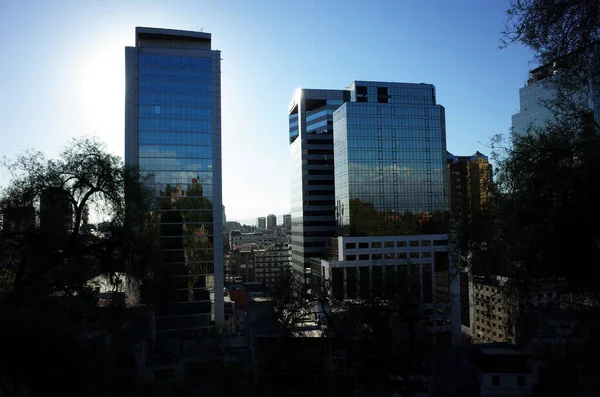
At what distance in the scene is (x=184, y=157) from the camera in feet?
149

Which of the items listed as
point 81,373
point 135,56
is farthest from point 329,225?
point 81,373

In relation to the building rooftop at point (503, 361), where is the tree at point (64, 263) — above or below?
above

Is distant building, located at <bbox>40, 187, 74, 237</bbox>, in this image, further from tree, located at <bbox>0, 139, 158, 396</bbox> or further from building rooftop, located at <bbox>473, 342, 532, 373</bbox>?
building rooftop, located at <bbox>473, 342, 532, 373</bbox>

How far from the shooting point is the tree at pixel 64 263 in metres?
8.75

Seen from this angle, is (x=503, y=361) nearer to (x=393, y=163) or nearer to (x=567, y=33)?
(x=567, y=33)

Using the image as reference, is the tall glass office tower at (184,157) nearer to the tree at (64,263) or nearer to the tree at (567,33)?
the tree at (64,263)

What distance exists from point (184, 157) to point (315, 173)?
32.2 metres

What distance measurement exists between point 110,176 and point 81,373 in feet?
21.0

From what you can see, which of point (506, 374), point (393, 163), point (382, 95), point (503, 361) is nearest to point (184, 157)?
point (393, 163)

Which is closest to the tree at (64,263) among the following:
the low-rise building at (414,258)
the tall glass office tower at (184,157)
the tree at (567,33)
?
the tree at (567,33)

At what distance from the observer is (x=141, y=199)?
46.6 ft

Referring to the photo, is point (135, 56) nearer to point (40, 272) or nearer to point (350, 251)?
point (350, 251)

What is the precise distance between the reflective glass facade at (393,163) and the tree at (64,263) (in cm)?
A: 4633

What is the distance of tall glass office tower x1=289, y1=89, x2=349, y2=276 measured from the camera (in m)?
72.2
